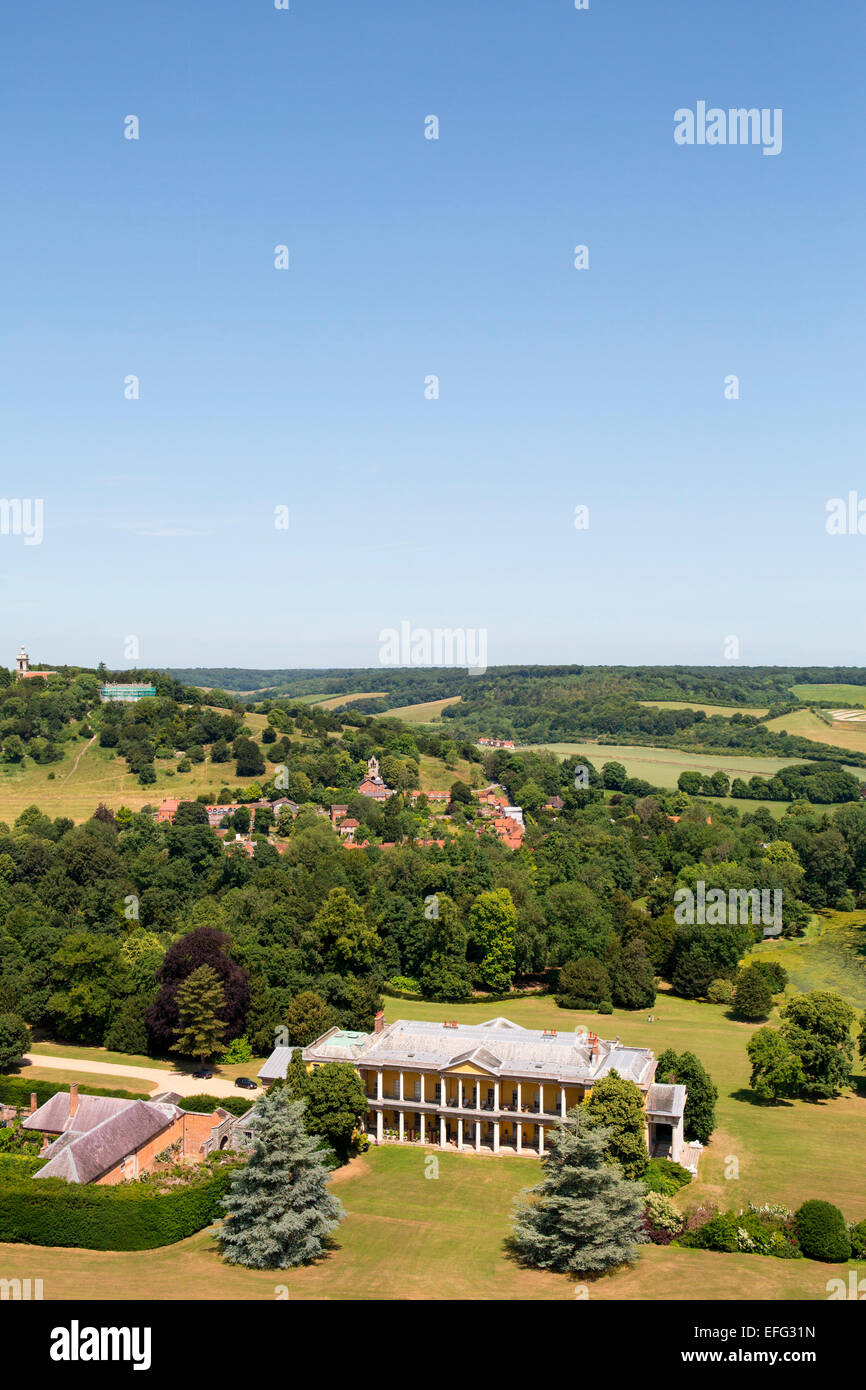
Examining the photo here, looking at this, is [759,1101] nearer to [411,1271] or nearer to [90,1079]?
[411,1271]

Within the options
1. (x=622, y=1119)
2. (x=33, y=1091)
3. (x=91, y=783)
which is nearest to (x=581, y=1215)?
(x=622, y=1119)

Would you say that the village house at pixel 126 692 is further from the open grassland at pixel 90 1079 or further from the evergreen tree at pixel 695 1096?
Result: the evergreen tree at pixel 695 1096

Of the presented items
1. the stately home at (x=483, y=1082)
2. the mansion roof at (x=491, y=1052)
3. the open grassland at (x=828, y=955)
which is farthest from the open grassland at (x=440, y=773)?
the stately home at (x=483, y=1082)

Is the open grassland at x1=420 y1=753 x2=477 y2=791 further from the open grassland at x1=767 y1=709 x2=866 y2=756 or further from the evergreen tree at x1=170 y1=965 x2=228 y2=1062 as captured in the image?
the evergreen tree at x1=170 y1=965 x2=228 y2=1062

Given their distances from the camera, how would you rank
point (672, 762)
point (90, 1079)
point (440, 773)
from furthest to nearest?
1. point (672, 762)
2. point (440, 773)
3. point (90, 1079)

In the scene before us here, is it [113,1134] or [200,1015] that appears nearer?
[113,1134]
